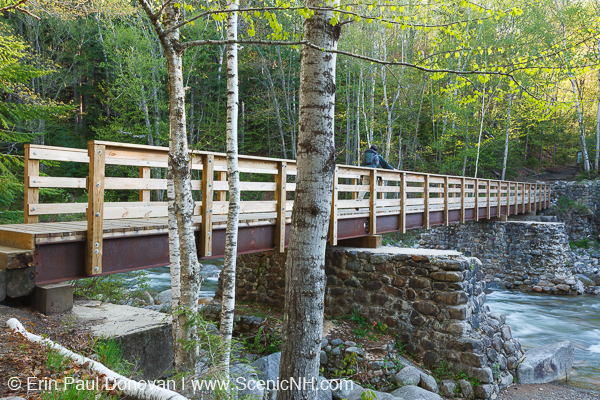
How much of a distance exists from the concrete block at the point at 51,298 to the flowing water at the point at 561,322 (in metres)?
7.98

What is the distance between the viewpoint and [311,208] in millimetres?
3090

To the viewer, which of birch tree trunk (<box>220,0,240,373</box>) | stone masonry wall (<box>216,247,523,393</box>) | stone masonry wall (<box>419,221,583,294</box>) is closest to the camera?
birch tree trunk (<box>220,0,240,373</box>)

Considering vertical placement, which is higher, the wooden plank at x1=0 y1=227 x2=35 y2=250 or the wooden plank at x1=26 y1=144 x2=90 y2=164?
the wooden plank at x1=26 y1=144 x2=90 y2=164

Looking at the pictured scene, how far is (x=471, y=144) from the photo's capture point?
21609 millimetres

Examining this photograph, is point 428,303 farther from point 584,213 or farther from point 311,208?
point 584,213

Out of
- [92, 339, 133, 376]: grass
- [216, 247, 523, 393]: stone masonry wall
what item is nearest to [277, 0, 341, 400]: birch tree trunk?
[92, 339, 133, 376]: grass

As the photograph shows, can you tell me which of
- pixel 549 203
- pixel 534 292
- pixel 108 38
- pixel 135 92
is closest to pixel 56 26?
pixel 108 38

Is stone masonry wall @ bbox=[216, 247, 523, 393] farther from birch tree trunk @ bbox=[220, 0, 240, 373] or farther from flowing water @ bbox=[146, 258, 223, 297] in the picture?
flowing water @ bbox=[146, 258, 223, 297]

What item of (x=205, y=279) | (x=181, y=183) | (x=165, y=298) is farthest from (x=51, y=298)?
(x=205, y=279)

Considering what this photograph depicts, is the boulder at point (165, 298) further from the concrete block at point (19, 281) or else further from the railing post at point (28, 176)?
the concrete block at point (19, 281)

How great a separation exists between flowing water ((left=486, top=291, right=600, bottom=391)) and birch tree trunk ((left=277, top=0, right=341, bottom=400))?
6369 millimetres

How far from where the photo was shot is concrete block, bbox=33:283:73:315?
3.76 metres

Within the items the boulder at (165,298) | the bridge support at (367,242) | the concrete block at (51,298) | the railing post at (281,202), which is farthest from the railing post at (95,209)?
the boulder at (165,298)

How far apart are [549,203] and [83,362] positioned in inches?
995
